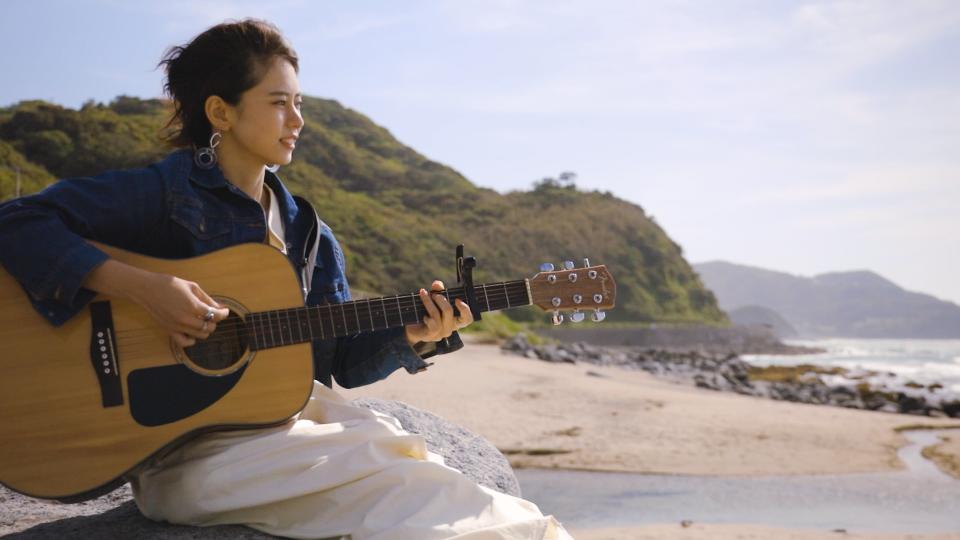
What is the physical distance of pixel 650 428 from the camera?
43.1ft

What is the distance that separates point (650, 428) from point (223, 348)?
1109 cm

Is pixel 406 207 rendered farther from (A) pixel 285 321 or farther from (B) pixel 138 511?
(A) pixel 285 321

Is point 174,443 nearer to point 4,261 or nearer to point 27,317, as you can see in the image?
point 27,317

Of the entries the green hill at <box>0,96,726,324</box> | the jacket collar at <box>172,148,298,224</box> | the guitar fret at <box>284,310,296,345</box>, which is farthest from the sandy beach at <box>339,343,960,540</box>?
the green hill at <box>0,96,726,324</box>

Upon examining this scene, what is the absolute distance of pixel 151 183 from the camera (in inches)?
112

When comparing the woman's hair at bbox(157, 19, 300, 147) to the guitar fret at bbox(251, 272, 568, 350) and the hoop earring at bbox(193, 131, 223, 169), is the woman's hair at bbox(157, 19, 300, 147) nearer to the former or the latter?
the hoop earring at bbox(193, 131, 223, 169)

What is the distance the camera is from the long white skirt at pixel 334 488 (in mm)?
2572

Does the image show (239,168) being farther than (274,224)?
No

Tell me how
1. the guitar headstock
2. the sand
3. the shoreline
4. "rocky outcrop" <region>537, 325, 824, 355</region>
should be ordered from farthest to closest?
"rocky outcrop" <region>537, 325, 824, 355</region> → the shoreline → the sand → the guitar headstock

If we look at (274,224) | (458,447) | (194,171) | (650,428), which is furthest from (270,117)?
(650,428)

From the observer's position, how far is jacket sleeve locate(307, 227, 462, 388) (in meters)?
3.23

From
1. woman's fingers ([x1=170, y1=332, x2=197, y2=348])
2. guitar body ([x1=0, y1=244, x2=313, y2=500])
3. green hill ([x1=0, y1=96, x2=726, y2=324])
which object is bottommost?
guitar body ([x1=0, y1=244, x2=313, y2=500])

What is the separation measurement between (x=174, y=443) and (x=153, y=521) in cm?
51

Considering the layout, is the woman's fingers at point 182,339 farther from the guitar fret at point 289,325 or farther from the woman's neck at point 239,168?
the woman's neck at point 239,168
